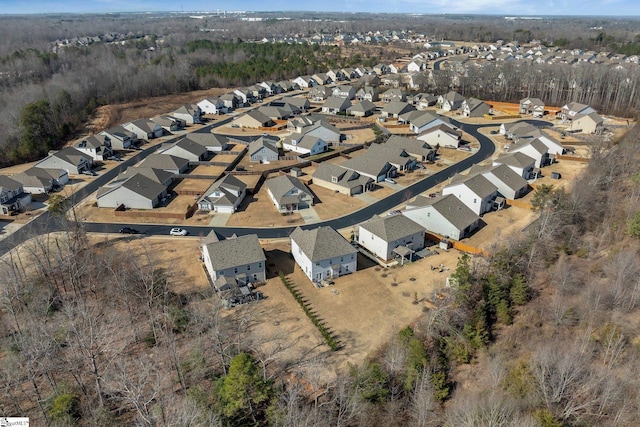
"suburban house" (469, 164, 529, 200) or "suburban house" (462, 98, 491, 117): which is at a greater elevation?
"suburban house" (462, 98, 491, 117)

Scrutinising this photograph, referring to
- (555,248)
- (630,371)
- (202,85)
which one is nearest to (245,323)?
(630,371)

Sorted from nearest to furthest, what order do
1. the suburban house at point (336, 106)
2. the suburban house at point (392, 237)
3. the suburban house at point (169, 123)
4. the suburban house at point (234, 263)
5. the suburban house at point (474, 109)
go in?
the suburban house at point (234, 263)
the suburban house at point (392, 237)
the suburban house at point (169, 123)
the suburban house at point (474, 109)
the suburban house at point (336, 106)

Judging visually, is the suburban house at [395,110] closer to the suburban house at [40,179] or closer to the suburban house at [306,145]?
the suburban house at [306,145]

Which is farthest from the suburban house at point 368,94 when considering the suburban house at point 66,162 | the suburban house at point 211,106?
the suburban house at point 66,162

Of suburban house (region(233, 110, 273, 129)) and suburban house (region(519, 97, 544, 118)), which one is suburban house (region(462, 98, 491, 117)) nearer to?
suburban house (region(519, 97, 544, 118))

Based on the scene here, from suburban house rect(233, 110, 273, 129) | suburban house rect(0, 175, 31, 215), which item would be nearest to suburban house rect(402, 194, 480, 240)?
suburban house rect(0, 175, 31, 215)

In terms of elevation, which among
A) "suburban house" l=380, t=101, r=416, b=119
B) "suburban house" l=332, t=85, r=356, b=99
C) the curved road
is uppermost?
"suburban house" l=332, t=85, r=356, b=99
